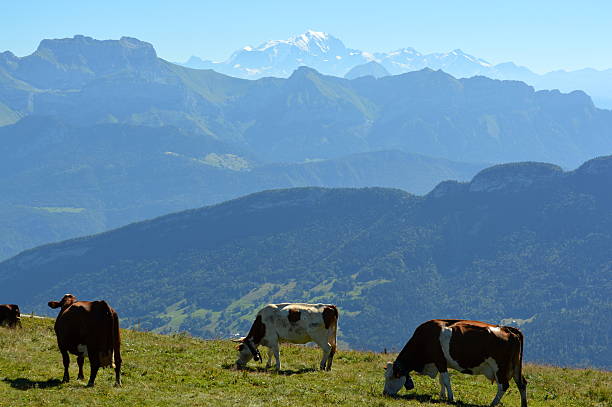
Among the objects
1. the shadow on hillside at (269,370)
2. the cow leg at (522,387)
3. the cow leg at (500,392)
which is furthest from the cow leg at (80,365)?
the cow leg at (522,387)

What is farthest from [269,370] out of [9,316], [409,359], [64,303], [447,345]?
[9,316]

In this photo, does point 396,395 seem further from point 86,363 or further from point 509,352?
point 86,363

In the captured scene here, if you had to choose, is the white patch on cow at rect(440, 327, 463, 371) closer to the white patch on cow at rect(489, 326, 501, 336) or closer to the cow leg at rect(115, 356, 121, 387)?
the white patch on cow at rect(489, 326, 501, 336)

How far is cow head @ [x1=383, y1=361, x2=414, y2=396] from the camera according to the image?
1299 inches

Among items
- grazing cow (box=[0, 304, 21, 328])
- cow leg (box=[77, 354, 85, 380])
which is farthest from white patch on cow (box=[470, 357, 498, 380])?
grazing cow (box=[0, 304, 21, 328])

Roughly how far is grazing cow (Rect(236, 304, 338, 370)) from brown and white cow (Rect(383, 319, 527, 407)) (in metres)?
5.88

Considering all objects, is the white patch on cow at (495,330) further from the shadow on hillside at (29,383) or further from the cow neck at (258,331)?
the shadow on hillside at (29,383)

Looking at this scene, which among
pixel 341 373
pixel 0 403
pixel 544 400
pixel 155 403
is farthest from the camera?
pixel 341 373

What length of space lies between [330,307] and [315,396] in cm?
833

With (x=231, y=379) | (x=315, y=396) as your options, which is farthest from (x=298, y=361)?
(x=315, y=396)

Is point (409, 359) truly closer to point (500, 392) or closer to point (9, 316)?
point (500, 392)

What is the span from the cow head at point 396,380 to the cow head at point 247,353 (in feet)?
27.4

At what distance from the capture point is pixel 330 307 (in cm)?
3916

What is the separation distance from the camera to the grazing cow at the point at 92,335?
30.9m
